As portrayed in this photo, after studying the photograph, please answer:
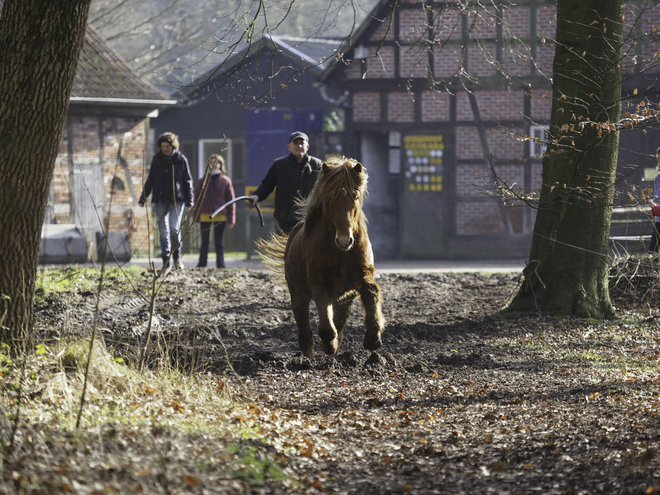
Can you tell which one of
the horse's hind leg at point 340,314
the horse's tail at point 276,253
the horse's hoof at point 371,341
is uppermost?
the horse's tail at point 276,253

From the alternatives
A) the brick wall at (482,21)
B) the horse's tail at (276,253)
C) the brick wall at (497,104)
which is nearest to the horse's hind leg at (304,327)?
the horse's tail at (276,253)

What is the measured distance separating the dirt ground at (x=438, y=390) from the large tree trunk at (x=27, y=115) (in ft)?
2.29

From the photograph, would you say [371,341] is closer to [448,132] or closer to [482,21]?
[482,21]

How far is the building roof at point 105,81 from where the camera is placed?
20.8m

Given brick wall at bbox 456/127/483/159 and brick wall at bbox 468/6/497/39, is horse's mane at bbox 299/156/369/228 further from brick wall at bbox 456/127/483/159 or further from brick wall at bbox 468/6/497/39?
brick wall at bbox 456/127/483/159

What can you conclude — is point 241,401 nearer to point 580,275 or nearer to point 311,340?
point 311,340

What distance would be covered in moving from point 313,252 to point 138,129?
55.3 feet

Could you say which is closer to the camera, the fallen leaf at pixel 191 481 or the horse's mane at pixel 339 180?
the fallen leaf at pixel 191 481

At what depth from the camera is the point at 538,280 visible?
9.34m

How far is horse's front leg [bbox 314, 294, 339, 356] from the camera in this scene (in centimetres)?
626

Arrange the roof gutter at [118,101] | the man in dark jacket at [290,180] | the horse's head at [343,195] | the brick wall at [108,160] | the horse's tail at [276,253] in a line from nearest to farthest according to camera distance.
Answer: the horse's head at [343,195] → the horse's tail at [276,253] → the man in dark jacket at [290,180] → the roof gutter at [118,101] → the brick wall at [108,160]

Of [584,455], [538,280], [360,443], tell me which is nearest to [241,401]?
[360,443]

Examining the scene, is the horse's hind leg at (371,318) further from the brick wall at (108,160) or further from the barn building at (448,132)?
the brick wall at (108,160)

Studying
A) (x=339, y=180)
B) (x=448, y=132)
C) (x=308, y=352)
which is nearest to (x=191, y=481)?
(x=339, y=180)
